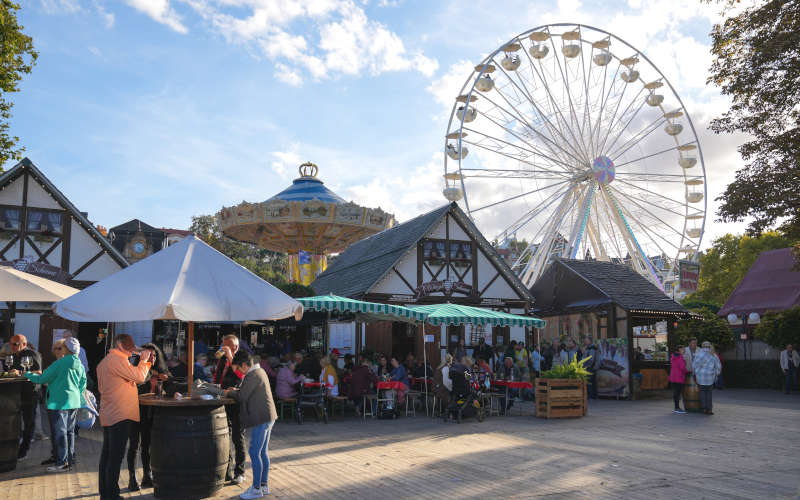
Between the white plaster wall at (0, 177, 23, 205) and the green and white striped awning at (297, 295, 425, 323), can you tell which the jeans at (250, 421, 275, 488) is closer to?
the green and white striped awning at (297, 295, 425, 323)

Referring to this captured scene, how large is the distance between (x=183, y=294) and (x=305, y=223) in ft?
65.0

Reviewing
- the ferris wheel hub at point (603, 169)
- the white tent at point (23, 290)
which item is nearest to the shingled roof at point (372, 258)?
the ferris wheel hub at point (603, 169)

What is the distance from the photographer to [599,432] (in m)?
11.4

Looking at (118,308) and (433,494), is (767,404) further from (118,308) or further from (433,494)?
(118,308)

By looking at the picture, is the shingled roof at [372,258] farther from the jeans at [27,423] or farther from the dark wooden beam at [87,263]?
the jeans at [27,423]

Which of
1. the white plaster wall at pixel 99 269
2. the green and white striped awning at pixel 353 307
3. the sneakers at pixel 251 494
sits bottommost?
the sneakers at pixel 251 494

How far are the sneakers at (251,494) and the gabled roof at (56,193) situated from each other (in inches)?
465

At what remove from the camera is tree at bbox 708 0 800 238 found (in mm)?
13172

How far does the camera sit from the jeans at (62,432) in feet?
24.6

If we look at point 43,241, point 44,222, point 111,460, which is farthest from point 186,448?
point 44,222

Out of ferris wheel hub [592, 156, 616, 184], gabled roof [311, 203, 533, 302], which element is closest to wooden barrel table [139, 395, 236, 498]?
gabled roof [311, 203, 533, 302]

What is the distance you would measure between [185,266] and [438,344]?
1403 centimetres

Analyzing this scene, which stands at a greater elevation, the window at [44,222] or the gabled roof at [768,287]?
the window at [44,222]

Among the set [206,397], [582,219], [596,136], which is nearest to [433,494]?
[206,397]
